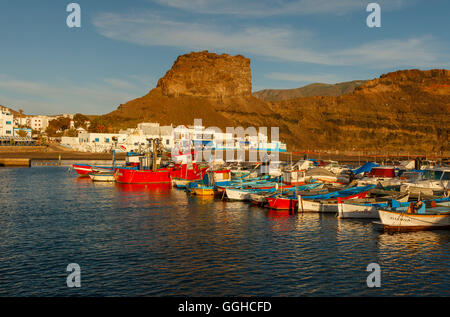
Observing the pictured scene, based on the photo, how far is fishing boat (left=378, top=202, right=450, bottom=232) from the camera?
3316 cm

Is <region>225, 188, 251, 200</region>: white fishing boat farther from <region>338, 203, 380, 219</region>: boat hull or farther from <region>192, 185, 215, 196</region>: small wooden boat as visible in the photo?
<region>338, 203, 380, 219</region>: boat hull

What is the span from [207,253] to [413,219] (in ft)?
58.0

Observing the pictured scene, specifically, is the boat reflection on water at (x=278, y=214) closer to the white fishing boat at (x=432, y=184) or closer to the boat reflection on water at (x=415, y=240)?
the boat reflection on water at (x=415, y=240)

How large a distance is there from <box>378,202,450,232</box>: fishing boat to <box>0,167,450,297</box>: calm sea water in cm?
105

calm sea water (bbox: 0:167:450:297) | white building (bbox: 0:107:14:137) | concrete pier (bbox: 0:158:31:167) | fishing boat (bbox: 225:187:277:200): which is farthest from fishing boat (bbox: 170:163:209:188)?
white building (bbox: 0:107:14:137)

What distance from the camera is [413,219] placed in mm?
33188

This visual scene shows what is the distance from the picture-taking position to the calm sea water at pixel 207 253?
2173 cm

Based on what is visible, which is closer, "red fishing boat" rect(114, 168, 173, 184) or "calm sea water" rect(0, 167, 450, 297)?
"calm sea water" rect(0, 167, 450, 297)

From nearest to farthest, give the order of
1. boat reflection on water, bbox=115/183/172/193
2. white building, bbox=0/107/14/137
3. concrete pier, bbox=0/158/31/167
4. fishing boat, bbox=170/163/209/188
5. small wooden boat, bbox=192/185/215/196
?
small wooden boat, bbox=192/185/215/196 → boat reflection on water, bbox=115/183/172/193 → fishing boat, bbox=170/163/209/188 → concrete pier, bbox=0/158/31/167 → white building, bbox=0/107/14/137

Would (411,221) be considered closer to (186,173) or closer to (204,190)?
(204,190)

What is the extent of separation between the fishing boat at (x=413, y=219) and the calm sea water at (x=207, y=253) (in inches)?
41.4
